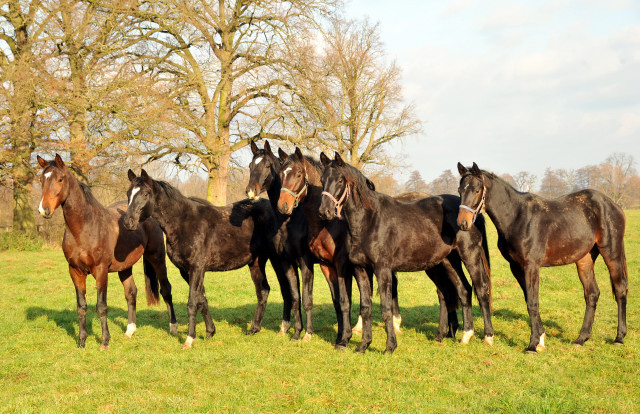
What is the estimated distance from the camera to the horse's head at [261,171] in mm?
7402

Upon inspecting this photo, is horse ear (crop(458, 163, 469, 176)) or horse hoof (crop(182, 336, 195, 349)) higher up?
horse ear (crop(458, 163, 469, 176))

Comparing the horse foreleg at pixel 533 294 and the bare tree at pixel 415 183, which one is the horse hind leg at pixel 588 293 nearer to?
the horse foreleg at pixel 533 294

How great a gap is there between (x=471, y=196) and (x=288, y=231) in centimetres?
288

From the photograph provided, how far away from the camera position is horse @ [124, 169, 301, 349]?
7246mm

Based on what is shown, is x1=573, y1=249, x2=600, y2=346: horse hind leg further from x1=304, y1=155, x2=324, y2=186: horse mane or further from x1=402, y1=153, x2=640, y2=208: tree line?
x1=402, y1=153, x2=640, y2=208: tree line

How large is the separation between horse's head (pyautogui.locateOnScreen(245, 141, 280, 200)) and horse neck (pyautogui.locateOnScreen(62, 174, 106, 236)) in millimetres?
2475

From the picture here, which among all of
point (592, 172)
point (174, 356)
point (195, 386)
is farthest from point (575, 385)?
point (592, 172)

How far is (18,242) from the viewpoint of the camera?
69.1 ft

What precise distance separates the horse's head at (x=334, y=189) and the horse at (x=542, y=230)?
5.16 feet

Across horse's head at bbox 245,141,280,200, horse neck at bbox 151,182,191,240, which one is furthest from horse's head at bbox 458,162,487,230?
horse neck at bbox 151,182,191,240

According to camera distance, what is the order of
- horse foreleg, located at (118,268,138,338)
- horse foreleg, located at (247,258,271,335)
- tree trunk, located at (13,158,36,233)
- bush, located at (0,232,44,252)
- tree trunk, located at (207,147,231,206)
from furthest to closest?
1. tree trunk, located at (207,147,231,206)
2. tree trunk, located at (13,158,36,233)
3. bush, located at (0,232,44,252)
4. horse foreleg, located at (247,258,271,335)
5. horse foreleg, located at (118,268,138,338)

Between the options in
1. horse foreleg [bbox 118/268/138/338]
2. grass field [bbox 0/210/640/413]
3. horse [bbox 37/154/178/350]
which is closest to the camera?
grass field [bbox 0/210/640/413]

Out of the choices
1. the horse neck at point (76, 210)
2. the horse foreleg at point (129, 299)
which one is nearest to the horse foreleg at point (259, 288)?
the horse foreleg at point (129, 299)

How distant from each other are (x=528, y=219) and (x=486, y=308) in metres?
1.46
